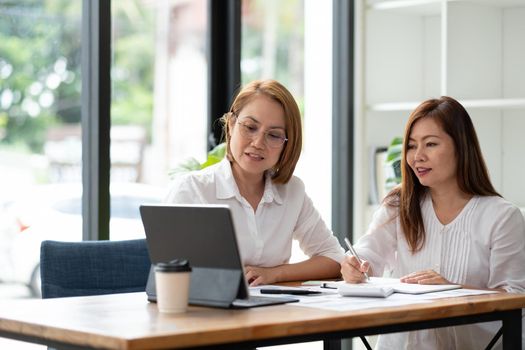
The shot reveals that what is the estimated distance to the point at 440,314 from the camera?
2.37m

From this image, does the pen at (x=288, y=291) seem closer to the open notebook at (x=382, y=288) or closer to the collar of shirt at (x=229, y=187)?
the open notebook at (x=382, y=288)

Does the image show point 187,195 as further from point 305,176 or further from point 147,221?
point 305,176

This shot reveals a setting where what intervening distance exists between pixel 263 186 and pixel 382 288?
28.4 inches

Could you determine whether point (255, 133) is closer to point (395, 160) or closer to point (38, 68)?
point (38, 68)

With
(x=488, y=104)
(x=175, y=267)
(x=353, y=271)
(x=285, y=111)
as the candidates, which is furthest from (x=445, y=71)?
(x=175, y=267)

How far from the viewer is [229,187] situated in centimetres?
300

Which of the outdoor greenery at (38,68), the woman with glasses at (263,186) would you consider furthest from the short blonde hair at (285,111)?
the outdoor greenery at (38,68)

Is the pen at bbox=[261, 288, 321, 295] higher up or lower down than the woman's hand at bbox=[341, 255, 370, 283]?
lower down

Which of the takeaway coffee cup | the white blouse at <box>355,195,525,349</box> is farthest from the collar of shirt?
the takeaway coffee cup

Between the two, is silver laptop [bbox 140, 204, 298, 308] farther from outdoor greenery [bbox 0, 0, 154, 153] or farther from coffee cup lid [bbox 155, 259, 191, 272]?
outdoor greenery [bbox 0, 0, 154, 153]

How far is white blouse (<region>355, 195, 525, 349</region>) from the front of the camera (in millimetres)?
2943

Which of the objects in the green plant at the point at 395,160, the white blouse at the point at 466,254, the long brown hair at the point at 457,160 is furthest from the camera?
the green plant at the point at 395,160

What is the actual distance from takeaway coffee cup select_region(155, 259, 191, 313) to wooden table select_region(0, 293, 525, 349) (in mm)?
32

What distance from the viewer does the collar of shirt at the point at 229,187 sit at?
9.83 feet
